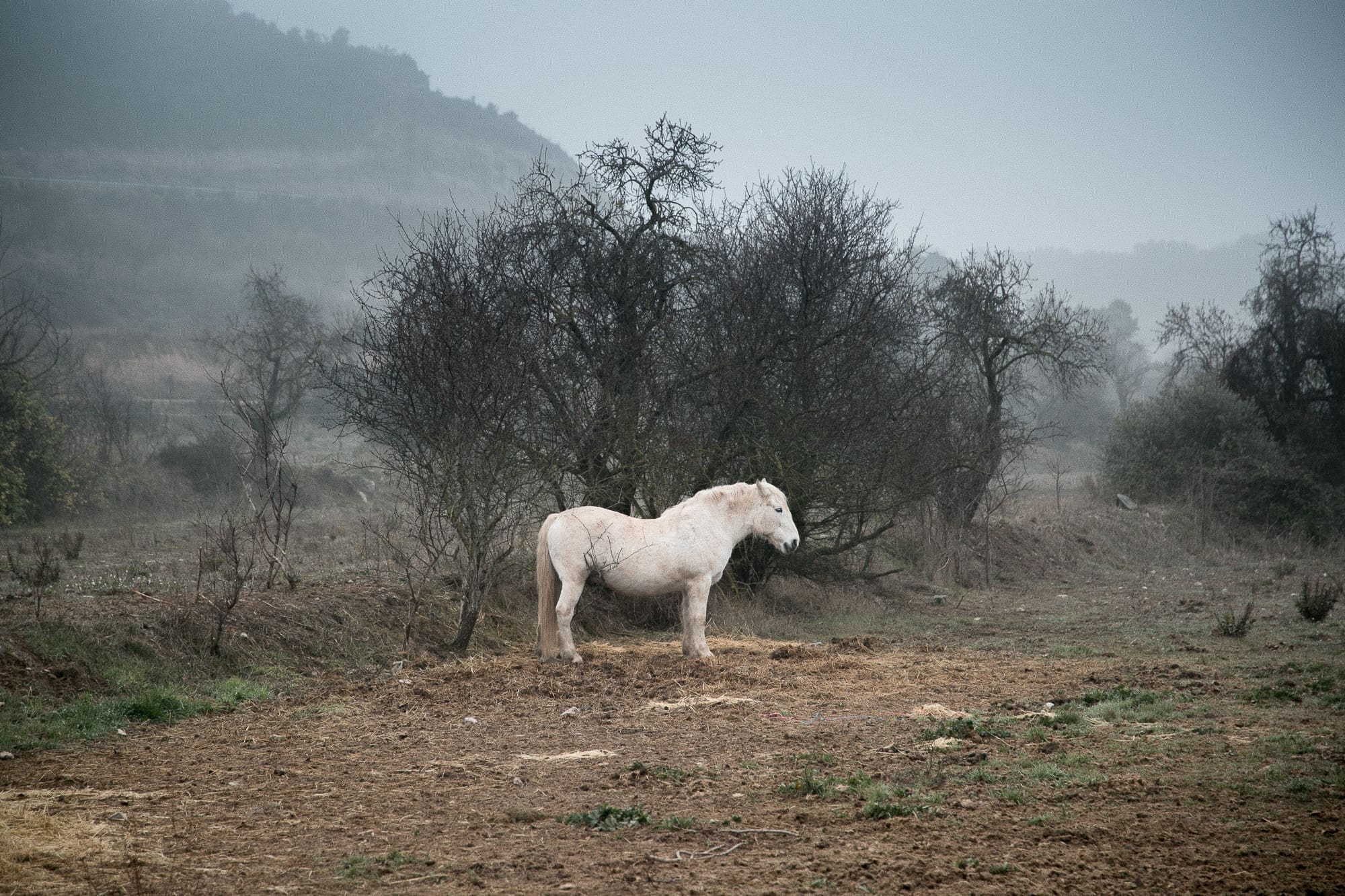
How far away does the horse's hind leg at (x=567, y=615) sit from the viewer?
10422 millimetres

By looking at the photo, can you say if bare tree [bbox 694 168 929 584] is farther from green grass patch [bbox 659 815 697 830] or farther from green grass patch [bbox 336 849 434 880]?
green grass patch [bbox 336 849 434 880]

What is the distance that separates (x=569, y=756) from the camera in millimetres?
6777

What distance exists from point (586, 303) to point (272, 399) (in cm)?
2275

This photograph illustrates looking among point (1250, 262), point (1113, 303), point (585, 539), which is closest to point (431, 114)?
point (1113, 303)

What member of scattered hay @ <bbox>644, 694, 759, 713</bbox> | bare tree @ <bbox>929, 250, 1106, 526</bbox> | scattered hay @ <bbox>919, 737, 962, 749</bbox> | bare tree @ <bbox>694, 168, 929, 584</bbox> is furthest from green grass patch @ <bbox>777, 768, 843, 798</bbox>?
bare tree @ <bbox>929, 250, 1106, 526</bbox>

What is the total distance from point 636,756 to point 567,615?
12.5 ft

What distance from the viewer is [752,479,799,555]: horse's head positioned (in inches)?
459

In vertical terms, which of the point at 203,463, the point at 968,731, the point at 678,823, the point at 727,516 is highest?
the point at 727,516

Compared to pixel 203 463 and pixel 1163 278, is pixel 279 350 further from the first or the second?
pixel 1163 278

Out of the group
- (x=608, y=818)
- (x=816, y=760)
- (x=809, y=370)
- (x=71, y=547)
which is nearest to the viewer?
(x=608, y=818)

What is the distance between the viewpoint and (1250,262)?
181 metres

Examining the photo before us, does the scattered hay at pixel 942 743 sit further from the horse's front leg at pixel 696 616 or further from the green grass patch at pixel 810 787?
the horse's front leg at pixel 696 616

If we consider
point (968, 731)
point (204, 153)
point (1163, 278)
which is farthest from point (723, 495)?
point (1163, 278)

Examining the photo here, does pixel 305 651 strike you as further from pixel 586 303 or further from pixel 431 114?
pixel 431 114
